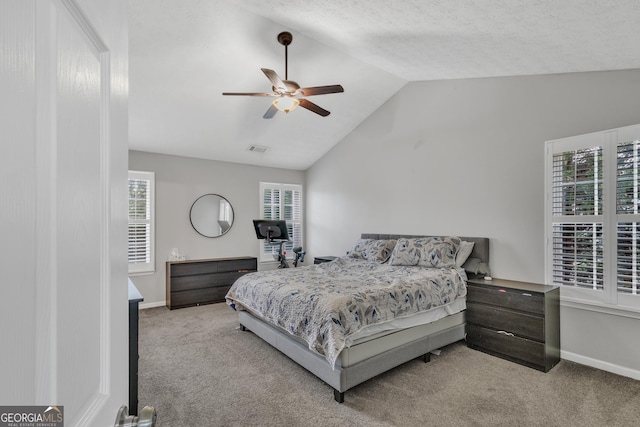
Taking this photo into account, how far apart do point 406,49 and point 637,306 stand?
10.5 ft

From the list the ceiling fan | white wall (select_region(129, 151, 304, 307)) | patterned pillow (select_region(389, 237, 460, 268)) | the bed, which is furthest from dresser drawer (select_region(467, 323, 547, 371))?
white wall (select_region(129, 151, 304, 307))

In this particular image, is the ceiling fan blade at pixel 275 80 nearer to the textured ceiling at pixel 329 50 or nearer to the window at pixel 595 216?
the textured ceiling at pixel 329 50

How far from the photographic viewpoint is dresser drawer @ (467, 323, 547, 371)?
3.05 metres

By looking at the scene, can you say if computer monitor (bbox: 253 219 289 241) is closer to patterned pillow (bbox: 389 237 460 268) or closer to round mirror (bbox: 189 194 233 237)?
round mirror (bbox: 189 194 233 237)

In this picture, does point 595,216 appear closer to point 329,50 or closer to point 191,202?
point 329,50

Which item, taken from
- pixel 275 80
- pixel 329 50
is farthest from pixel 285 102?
pixel 329 50

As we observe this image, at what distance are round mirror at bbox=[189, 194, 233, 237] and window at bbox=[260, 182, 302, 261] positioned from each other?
2.45ft

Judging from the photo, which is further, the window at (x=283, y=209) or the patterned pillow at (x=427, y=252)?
the window at (x=283, y=209)

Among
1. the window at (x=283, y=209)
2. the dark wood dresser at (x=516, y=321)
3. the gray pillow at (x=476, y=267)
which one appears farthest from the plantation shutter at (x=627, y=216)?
the window at (x=283, y=209)

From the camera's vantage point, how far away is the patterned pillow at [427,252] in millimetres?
3908

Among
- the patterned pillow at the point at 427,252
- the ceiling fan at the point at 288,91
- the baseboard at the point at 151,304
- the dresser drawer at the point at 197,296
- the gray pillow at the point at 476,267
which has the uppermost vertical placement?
the ceiling fan at the point at 288,91

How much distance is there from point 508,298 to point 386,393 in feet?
5.52

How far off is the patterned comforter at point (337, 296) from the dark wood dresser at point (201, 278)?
1589 millimetres

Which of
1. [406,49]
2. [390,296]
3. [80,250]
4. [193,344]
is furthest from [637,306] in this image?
[193,344]
